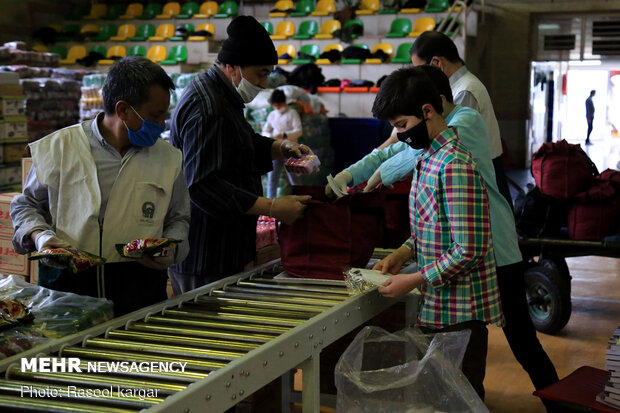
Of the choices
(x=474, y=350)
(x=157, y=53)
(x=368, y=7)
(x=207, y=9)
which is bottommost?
(x=474, y=350)

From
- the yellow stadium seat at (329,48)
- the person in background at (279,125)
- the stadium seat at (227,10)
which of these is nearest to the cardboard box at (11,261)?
the person in background at (279,125)

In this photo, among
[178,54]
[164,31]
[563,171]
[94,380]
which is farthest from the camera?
[164,31]

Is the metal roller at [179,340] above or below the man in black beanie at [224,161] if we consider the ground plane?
below

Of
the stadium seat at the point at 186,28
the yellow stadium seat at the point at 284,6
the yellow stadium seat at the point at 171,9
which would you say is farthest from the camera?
the yellow stadium seat at the point at 171,9

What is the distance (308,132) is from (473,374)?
26.3 feet

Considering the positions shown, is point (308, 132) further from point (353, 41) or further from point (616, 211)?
point (616, 211)

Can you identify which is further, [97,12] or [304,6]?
[97,12]

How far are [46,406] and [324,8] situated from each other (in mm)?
14941

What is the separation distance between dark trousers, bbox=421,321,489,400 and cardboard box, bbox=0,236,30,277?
278cm

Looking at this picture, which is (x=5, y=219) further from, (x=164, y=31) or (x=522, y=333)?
(x=164, y=31)

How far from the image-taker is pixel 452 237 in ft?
7.79

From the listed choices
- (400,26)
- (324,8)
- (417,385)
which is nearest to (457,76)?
(417,385)

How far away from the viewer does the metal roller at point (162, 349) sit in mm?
2033

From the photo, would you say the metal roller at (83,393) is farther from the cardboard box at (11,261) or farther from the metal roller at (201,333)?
the cardboard box at (11,261)
